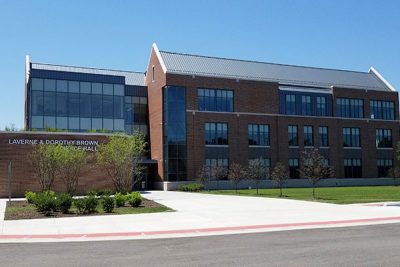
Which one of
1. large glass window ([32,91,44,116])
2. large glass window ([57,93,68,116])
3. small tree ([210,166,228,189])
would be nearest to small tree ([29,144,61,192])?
large glass window ([32,91,44,116])

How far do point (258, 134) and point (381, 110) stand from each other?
19634 millimetres

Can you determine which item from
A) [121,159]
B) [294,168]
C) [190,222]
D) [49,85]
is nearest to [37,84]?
[49,85]

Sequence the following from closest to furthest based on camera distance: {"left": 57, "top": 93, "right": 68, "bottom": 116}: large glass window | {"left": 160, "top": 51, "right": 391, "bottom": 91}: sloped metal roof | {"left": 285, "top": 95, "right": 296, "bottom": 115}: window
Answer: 1. {"left": 57, "top": 93, "right": 68, "bottom": 116}: large glass window
2. {"left": 160, "top": 51, "right": 391, "bottom": 91}: sloped metal roof
3. {"left": 285, "top": 95, "right": 296, "bottom": 115}: window

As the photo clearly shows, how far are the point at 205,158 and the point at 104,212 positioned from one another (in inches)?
1239

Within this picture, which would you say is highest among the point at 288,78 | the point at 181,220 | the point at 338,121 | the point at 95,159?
the point at 288,78

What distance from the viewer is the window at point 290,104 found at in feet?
196

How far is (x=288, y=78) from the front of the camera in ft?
203

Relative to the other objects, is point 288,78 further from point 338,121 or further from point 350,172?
point 350,172

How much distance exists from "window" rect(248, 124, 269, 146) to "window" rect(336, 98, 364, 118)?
11135mm

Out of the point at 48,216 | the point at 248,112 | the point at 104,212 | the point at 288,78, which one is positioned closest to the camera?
the point at 48,216

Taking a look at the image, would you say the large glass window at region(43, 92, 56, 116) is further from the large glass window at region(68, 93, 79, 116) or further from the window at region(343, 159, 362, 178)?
the window at region(343, 159, 362, 178)

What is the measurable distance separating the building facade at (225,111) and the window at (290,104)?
0.12 m

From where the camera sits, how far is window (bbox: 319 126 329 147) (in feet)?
202

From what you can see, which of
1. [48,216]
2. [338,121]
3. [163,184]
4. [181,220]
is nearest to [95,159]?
[163,184]
